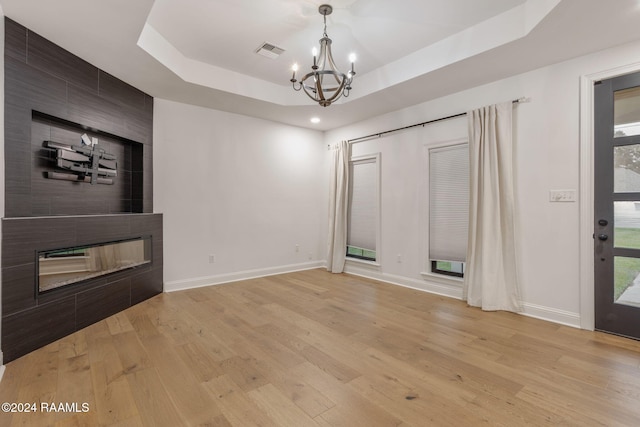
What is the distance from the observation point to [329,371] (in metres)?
2.31

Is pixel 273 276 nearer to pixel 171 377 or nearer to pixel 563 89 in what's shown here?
pixel 171 377

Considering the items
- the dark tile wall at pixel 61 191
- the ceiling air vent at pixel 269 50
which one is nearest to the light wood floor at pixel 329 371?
the dark tile wall at pixel 61 191

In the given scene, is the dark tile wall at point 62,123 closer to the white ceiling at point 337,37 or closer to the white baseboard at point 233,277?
the white ceiling at point 337,37

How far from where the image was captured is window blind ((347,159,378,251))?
537 cm

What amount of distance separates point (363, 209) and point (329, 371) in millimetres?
3538

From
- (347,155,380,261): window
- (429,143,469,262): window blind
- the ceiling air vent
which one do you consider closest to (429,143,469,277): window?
(429,143,469,262): window blind

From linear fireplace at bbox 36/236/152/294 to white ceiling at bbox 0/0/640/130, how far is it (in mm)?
1988

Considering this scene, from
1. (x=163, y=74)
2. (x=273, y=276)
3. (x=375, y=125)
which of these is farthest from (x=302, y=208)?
(x=163, y=74)

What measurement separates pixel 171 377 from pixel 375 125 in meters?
4.53

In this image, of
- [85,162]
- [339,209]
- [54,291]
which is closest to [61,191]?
[85,162]

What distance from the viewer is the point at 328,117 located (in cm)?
531

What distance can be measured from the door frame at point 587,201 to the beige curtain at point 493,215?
0.60 meters

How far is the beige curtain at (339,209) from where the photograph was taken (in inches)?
223

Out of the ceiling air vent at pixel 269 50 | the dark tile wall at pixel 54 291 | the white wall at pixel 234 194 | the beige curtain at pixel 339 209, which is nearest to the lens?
the dark tile wall at pixel 54 291
